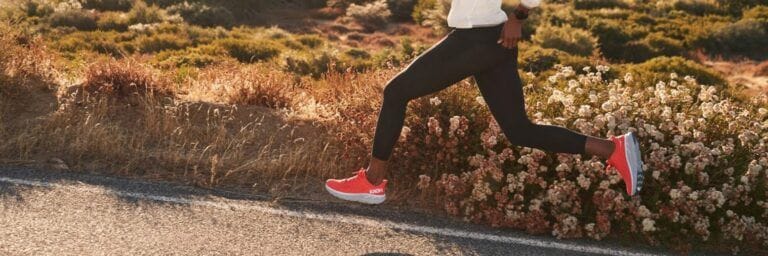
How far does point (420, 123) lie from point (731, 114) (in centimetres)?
205

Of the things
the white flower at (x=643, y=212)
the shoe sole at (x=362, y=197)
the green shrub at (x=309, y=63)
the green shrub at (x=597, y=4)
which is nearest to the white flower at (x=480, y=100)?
the shoe sole at (x=362, y=197)

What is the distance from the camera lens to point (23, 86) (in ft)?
23.8

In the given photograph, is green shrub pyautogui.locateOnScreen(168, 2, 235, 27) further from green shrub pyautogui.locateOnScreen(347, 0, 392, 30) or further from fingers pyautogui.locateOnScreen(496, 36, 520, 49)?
fingers pyautogui.locateOnScreen(496, 36, 520, 49)

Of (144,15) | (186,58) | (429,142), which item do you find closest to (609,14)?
(144,15)

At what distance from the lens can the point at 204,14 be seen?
24.6 metres

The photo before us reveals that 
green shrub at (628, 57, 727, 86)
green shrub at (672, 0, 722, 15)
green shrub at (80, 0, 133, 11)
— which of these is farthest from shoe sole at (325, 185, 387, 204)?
green shrub at (672, 0, 722, 15)

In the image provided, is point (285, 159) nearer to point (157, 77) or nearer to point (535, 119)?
point (535, 119)

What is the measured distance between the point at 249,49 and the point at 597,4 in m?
15.9

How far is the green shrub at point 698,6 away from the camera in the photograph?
95.9ft

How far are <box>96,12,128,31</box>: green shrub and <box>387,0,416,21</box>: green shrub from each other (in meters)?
9.15

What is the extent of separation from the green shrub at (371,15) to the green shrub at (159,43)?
315 inches

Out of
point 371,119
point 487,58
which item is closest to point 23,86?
point 371,119

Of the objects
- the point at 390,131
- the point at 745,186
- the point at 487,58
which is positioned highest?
the point at 487,58

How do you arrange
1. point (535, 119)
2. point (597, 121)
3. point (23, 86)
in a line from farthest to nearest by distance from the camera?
point (23, 86), point (535, 119), point (597, 121)
